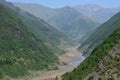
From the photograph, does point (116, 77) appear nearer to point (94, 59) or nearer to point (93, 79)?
point (93, 79)

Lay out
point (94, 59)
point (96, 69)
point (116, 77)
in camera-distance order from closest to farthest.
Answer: point (116, 77) → point (96, 69) → point (94, 59)

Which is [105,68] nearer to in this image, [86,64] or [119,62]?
[119,62]

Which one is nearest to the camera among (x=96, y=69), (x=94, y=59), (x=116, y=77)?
(x=116, y=77)

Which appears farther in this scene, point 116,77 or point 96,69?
point 96,69

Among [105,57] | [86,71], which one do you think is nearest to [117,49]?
[105,57]

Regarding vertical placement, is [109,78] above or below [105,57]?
below

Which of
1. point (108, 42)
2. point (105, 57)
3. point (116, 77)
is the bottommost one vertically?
point (116, 77)

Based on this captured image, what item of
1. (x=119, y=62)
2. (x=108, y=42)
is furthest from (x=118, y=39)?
(x=119, y=62)
